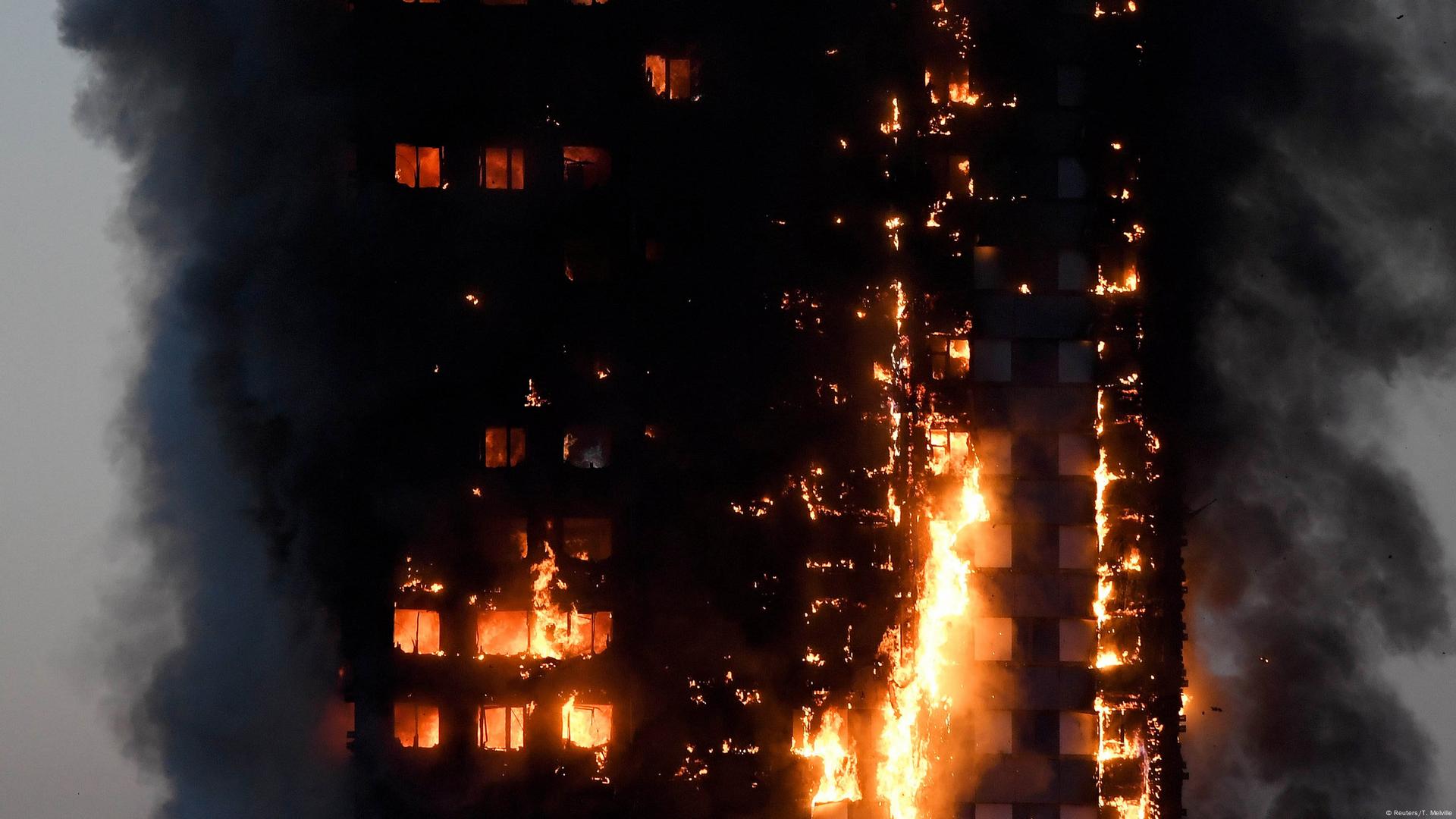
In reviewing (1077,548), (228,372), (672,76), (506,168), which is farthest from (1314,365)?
(228,372)

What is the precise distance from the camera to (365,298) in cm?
1803

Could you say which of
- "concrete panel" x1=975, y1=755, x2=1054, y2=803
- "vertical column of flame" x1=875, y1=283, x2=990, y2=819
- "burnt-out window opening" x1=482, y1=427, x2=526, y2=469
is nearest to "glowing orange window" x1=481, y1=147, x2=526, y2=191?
"burnt-out window opening" x1=482, y1=427, x2=526, y2=469

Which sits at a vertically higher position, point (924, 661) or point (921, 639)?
point (921, 639)

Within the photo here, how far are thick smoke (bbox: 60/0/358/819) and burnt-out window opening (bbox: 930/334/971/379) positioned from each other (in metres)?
9.94

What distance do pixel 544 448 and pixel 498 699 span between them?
4158mm

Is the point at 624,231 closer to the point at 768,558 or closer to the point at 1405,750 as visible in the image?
the point at 768,558

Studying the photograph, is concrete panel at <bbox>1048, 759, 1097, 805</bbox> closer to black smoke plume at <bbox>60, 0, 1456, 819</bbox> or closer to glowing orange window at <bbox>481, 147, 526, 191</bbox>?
black smoke plume at <bbox>60, 0, 1456, 819</bbox>

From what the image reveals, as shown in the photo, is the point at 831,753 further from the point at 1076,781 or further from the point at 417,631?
the point at 417,631

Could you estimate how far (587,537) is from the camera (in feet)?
59.4

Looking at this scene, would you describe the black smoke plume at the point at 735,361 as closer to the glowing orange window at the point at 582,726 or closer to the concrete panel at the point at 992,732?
the glowing orange window at the point at 582,726

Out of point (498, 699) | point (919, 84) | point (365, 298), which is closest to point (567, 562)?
point (498, 699)

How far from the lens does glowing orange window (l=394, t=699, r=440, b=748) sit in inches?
711

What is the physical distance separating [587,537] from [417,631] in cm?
319

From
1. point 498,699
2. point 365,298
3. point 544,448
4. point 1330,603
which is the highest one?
point 365,298
